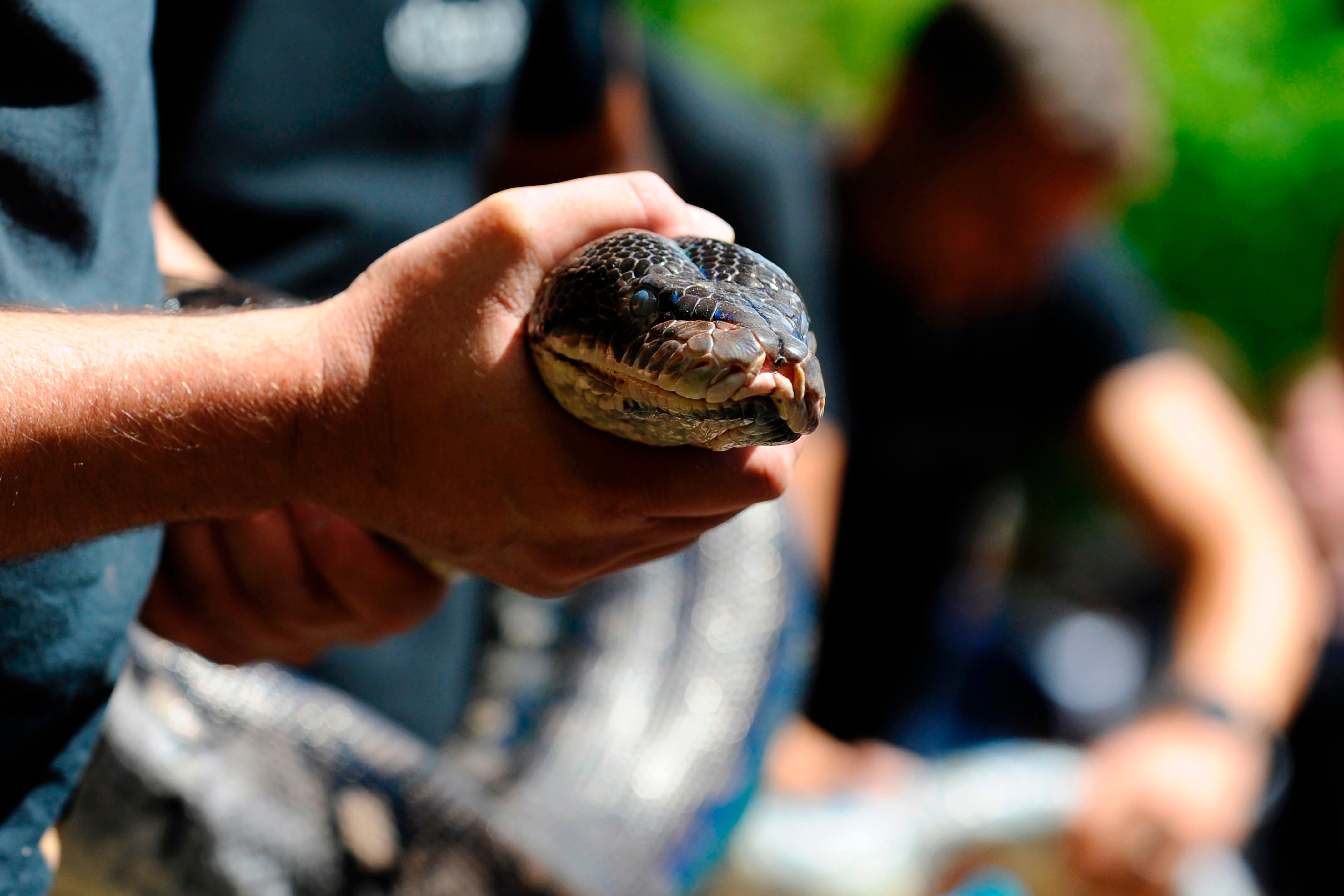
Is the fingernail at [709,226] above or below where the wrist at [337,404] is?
above

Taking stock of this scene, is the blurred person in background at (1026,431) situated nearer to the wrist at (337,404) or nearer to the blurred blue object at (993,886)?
the blurred blue object at (993,886)

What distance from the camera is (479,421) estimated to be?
2.36ft

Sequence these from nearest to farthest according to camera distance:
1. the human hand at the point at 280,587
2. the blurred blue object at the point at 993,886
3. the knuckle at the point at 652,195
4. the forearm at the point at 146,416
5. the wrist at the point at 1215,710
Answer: the forearm at the point at 146,416
the knuckle at the point at 652,195
the human hand at the point at 280,587
the blurred blue object at the point at 993,886
the wrist at the point at 1215,710

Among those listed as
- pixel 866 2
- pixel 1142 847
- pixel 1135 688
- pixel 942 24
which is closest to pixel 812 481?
pixel 1142 847

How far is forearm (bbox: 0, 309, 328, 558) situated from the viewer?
2.16 ft

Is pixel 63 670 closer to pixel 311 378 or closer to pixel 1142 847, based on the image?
pixel 311 378

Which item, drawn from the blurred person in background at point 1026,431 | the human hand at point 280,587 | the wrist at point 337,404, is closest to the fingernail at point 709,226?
the wrist at point 337,404

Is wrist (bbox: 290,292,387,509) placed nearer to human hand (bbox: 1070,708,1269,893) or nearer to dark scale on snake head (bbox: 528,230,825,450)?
dark scale on snake head (bbox: 528,230,825,450)

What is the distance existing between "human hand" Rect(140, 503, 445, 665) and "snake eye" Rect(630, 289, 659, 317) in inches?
14.2

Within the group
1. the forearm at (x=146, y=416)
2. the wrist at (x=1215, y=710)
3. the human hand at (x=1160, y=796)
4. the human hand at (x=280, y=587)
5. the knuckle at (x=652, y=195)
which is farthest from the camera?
the wrist at (x=1215, y=710)

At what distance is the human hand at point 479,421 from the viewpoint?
71 cm

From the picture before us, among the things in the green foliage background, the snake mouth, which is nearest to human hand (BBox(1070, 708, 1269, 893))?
the snake mouth

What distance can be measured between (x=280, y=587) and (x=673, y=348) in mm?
500

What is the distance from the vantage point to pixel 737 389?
0.67 m
